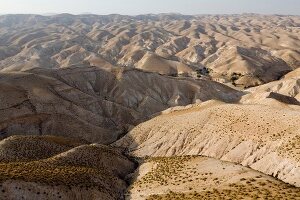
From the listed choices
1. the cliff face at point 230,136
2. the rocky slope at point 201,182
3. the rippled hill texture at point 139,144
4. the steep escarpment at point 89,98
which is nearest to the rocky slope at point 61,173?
the rippled hill texture at point 139,144

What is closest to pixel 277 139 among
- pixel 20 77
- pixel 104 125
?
pixel 104 125

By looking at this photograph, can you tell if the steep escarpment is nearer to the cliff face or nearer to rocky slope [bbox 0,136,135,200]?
the cliff face

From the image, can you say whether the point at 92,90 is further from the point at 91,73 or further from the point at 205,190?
the point at 205,190

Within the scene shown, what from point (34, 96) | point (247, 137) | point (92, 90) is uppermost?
point (247, 137)

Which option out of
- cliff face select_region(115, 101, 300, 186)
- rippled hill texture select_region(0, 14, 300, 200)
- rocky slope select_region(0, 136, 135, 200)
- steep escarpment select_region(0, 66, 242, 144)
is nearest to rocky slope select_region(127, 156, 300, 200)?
rippled hill texture select_region(0, 14, 300, 200)

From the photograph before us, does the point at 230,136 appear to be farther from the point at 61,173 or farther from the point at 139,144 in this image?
the point at 61,173

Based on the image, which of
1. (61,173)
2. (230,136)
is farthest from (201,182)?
(230,136)

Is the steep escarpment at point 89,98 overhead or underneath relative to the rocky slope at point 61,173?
underneath

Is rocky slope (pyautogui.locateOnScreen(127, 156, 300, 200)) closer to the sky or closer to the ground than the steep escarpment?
closer to the sky

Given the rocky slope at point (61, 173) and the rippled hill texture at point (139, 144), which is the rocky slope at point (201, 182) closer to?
the rippled hill texture at point (139, 144)
